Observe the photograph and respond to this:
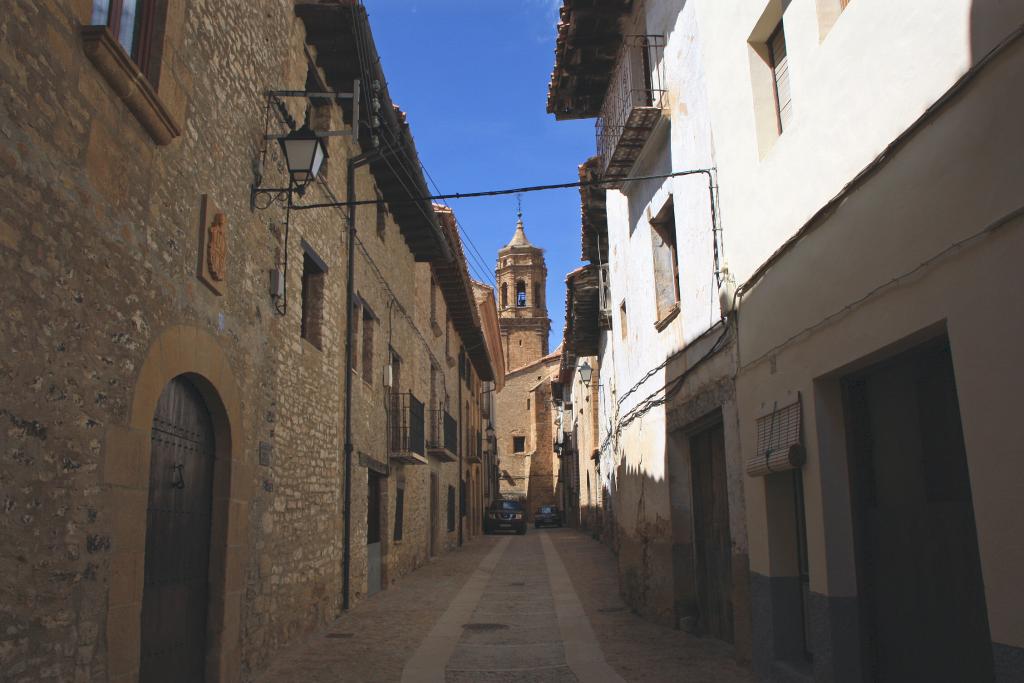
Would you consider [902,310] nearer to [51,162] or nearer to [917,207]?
[917,207]

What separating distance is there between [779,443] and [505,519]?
25.5m

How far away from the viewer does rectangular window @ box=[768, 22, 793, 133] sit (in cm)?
620

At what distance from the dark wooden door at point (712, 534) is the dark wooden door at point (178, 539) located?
4.46 metres

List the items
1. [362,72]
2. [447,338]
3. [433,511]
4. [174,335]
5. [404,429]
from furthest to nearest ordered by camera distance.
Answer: [447,338]
[433,511]
[404,429]
[362,72]
[174,335]

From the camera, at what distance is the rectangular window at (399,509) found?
1402 cm

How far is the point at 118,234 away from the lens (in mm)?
4723

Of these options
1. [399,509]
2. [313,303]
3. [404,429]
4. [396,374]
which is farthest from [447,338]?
[313,303]

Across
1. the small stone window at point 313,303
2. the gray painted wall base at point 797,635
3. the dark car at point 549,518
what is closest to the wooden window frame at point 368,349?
the small stone window at point 313,303

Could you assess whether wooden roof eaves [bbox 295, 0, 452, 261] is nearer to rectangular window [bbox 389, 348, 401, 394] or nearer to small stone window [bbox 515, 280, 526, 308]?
rectangular window [bbox 389, 348, 401, 394]

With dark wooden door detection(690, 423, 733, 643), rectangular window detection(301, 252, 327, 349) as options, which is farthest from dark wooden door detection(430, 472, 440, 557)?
dark wooden door detection(690, 423, 733, 643)

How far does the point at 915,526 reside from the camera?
4719 millimetres

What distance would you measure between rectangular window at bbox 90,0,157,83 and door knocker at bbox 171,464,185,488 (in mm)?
2639

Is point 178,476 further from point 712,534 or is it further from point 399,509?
point 399,509

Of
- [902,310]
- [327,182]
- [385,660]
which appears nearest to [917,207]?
[902,310]
